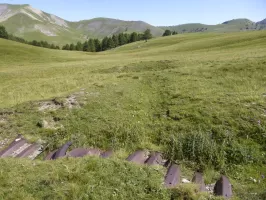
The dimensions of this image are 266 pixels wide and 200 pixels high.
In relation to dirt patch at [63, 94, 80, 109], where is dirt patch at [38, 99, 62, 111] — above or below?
below

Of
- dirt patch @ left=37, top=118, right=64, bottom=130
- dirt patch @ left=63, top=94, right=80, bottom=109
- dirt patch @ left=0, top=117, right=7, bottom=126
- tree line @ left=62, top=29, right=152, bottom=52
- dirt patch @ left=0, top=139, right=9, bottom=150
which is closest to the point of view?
dirt patch @ left=0, top=139, right=9, bottom=150

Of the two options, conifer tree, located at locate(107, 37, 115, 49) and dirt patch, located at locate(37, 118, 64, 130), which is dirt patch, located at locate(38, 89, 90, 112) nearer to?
dirt patch, located at locate(37, 118, 64, 130)

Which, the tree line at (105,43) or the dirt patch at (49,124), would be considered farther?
the tree line at (105,43)

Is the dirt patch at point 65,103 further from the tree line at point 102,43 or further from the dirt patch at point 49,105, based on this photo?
the tree line at point 102,43

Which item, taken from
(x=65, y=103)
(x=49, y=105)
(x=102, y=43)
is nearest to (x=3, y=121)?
(x=49, y=105)

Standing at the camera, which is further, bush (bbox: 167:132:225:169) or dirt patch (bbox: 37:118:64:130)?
dirt patch (bbox: 37:118:64:130)

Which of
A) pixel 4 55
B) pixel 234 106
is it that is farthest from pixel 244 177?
pixel 4 55

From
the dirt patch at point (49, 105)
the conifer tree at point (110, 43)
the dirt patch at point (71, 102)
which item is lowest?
the conifer tree at point (110, 43)

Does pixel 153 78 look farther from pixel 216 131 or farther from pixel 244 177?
pixel 244 177

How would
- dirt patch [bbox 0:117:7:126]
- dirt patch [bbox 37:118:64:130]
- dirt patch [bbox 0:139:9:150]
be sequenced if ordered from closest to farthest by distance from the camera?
dirt patch [bbox 0:139:9:150], dirt patch [bbox 37:118:64:130], dirt patch [bbox 0:117:7:126]

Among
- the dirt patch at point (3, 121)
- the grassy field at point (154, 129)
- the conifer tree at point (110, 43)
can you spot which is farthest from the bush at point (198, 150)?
the conifer tree at point (110, 43)

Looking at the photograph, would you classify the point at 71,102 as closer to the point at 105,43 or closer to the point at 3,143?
the point at 3,143

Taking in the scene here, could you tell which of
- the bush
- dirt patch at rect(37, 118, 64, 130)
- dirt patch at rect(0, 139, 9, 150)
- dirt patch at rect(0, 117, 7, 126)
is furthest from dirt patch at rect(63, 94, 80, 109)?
the bush

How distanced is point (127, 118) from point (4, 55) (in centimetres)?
5041
